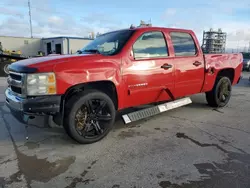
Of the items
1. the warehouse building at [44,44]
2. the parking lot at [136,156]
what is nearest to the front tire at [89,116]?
the parking lot at [136,156]

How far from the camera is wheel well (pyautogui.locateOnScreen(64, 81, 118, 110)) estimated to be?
353cm

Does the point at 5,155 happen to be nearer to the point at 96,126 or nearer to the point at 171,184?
the point at 96,126

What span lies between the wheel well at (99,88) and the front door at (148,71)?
231mm

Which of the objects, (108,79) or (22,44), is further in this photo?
(22,44)


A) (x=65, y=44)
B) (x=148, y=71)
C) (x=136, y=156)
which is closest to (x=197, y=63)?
(x=148, y=71)

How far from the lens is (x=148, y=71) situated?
4.13 m

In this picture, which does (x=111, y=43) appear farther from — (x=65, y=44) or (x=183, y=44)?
(x=65, y=44)

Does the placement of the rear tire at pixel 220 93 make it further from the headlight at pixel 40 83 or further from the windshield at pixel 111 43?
the headlight at pixel 40 83

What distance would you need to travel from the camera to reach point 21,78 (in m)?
3.27

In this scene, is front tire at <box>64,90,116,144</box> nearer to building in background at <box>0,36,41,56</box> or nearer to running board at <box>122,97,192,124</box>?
running board at <box>122,97,192,124</box>

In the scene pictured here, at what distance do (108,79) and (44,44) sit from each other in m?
41.5

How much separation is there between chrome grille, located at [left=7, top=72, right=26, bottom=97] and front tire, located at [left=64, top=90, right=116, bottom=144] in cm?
68

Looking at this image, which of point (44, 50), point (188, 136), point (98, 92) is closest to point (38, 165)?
point (98, 92)

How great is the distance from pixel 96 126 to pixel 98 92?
0.58 m
